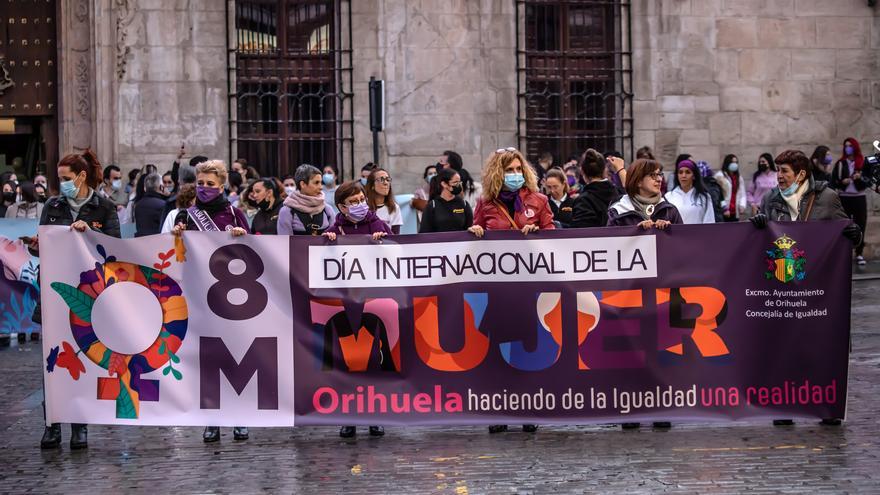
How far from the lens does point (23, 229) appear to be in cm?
1608

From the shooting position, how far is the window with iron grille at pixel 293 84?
22000 mm

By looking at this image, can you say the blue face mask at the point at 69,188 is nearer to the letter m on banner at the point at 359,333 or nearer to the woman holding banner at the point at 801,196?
the letter m on banner at the point at 359,333

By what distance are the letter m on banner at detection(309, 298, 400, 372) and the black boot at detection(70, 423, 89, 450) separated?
1613 millimetres

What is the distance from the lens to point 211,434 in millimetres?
9633

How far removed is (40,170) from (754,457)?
647 inches

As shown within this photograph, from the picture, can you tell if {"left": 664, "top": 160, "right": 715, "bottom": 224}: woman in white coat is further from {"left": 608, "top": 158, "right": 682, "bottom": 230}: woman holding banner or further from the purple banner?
the purple banner

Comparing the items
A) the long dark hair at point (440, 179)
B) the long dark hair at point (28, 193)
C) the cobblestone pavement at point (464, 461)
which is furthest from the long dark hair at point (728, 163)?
the cobblestone pavement at point (464, 461)

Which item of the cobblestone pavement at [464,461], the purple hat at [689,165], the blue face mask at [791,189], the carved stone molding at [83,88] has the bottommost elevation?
the cobblestone pavement at [464,461]

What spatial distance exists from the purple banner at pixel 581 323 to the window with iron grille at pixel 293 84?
1291 centimetres

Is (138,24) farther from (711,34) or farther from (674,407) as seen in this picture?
(674,407)

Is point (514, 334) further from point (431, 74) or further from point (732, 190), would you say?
point (431, 74)

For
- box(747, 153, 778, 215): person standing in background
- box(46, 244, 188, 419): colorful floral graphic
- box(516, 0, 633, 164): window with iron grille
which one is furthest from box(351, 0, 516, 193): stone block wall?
box(46, 244, 188, 419): colorful floral graphic

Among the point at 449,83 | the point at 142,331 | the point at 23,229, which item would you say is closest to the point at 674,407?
the point at 142,331

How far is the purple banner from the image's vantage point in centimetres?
923
